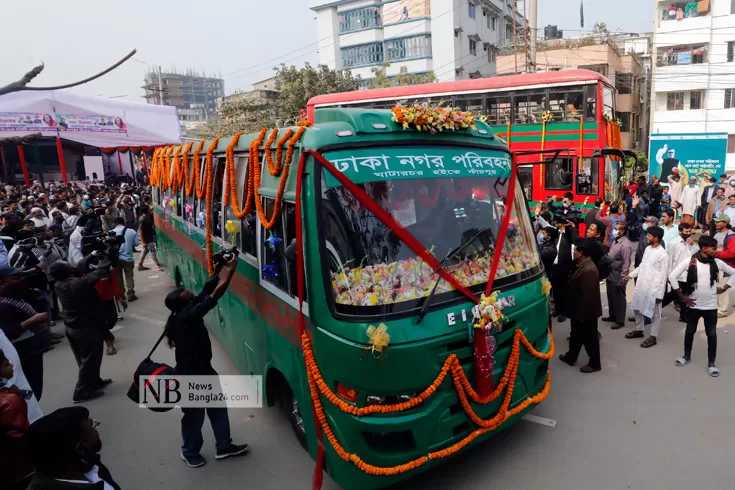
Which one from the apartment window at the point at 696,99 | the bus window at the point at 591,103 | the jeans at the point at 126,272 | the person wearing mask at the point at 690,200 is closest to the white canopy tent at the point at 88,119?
the jeans at the point at 126,272

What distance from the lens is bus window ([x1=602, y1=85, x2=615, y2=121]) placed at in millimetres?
11977

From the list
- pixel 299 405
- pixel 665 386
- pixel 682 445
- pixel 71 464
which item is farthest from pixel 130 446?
pixel 665 386

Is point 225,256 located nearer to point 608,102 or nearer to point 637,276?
point 637,276

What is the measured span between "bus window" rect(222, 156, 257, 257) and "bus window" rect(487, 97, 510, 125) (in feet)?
31.9

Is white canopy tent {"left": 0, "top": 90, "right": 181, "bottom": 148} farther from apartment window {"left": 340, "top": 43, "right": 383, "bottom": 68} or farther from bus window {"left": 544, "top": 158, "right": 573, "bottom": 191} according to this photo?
apartment window {"left": 340, "top": 43, "right": 383, "bottom": 68}

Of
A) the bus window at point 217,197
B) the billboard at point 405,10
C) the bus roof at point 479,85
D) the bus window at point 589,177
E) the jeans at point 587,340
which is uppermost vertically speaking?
the billboard at point 405,10

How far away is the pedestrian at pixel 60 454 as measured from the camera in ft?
7.39

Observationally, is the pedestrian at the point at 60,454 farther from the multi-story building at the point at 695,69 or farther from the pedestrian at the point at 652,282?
the multi-story building at the point at 695,69

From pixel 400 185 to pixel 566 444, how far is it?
8.98ft

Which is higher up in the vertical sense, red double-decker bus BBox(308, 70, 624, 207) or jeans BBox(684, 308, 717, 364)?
red double-decker bus BBox(308, 70, 624, 207)

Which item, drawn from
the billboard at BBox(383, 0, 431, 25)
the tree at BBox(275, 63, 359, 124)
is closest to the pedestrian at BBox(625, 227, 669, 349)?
A: the tree at BBox(275, 63, 359, 124)

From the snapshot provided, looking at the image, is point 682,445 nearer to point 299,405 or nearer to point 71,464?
point 299,405

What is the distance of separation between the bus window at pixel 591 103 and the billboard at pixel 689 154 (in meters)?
6.88

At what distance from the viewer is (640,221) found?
11.9m
